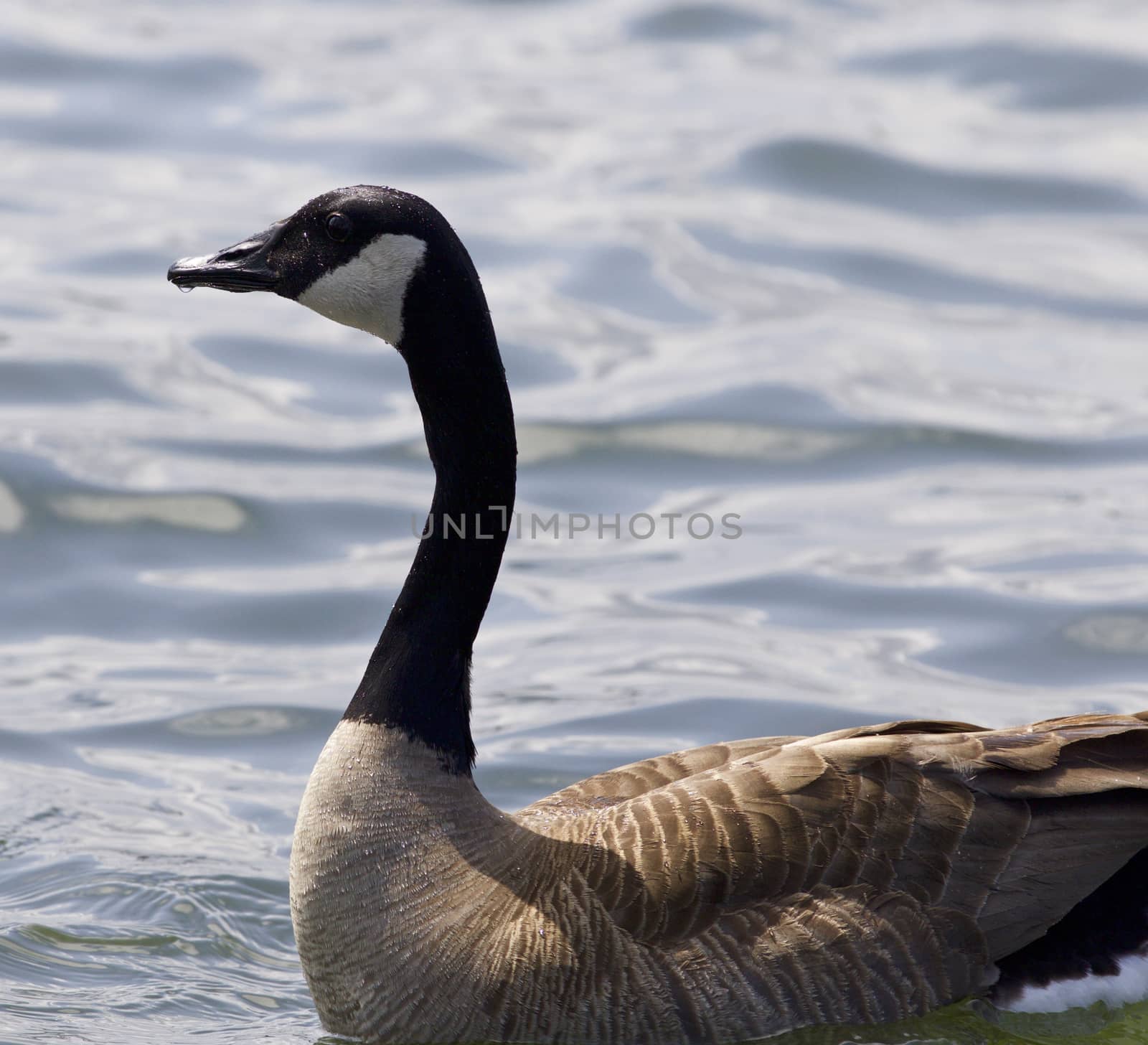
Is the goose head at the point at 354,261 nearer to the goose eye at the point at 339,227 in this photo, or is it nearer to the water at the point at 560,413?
the goose eye at the point at 339,227

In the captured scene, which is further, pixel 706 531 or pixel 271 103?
pixel 271 103

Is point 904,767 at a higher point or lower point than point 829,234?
lower

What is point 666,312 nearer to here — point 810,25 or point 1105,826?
point 810,25

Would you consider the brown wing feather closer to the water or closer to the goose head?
the water

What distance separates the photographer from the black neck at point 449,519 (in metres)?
6.47

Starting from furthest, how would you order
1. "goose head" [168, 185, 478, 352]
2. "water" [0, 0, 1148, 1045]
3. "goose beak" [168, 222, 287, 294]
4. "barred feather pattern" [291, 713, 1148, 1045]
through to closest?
"water" [0, 0, 1148, 1045], "goose beak" [168, 222, 287, 294], "goose head" [168, 185, 478, 352], "barred feather pattern" [291, 713, 1148, 1045]

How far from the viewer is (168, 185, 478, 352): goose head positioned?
6402 millimetres

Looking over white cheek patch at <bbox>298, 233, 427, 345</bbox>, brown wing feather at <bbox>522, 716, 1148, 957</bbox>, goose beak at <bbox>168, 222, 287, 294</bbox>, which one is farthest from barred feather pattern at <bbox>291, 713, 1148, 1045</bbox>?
goose beak at <bbox>168, 222, 287, 294</bbox>

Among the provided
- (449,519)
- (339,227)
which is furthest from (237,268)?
(449,519)

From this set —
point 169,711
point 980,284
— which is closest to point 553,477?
point 169,711

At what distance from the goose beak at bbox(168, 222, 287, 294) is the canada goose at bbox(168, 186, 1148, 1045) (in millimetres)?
12

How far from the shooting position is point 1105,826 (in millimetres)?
6539

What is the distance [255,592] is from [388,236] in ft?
16.5

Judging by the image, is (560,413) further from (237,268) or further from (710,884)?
(710,884)
